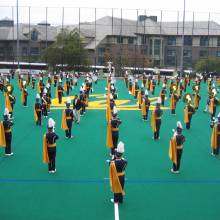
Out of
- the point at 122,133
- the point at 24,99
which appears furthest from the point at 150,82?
the point at 122,133

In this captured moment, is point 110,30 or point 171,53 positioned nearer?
point 110,30

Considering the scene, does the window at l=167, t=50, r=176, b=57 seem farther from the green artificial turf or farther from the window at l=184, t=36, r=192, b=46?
the green artificial turf

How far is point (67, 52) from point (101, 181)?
34.2 metres

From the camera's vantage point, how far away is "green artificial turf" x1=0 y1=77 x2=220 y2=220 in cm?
738

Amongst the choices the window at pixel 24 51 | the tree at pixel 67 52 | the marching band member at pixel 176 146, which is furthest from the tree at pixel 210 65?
the marching band member at pixel 176 146

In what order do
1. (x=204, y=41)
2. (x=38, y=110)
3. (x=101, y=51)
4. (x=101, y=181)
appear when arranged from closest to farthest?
(x=101, y=181) < (x=38, y=110) < (x=101, y=51) < (x=204, y=41)

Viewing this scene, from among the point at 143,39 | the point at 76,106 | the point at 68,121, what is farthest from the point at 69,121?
the point at 143,39

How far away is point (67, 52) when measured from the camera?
137 ft

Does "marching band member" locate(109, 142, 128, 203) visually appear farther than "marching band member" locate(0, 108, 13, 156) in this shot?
No

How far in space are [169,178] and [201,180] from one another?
2.51 feet

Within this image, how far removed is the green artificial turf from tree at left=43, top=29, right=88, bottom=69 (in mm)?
28634

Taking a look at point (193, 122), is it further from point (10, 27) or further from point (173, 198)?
point (10, 27)

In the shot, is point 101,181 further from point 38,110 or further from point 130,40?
point 130,40

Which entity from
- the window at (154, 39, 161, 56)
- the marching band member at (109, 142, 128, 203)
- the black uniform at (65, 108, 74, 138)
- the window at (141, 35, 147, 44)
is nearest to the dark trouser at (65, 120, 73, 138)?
the black uniform at (65, 108, 74, 138)
